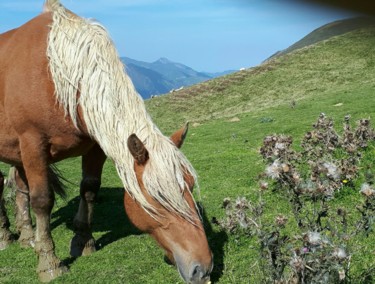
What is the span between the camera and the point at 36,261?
257 inches

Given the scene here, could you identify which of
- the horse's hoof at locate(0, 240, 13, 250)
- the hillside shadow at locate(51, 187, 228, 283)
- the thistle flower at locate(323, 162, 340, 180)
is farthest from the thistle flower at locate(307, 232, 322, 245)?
the horse's hoof at locate(0, 240, 13, 250)

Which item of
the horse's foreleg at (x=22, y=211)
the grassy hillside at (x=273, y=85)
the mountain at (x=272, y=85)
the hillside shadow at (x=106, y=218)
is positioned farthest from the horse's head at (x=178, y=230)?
the grassy hillside at (x=273, y=85)

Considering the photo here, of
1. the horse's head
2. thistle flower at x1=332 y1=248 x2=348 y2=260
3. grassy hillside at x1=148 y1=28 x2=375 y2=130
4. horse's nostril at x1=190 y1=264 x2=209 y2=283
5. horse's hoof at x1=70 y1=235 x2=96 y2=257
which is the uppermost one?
thistle flower at x1=332 y1=248 x2=348 y2=260

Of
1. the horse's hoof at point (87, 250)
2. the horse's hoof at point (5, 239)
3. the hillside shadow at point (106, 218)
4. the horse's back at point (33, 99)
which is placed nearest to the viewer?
the horse's back at point (33, 99)

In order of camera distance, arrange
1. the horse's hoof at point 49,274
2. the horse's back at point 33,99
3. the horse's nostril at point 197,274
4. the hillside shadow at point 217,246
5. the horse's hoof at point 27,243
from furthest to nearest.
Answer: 1. the horse's hoof at point 27,243
2. the horse's hoof at point 49,274
3. the horse's back at point 33,99
4. the hillside shadow at point 217,246
5. the horse's nostril at point 197,274

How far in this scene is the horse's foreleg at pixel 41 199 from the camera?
18.1ft

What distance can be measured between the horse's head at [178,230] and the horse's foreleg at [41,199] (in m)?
1.49

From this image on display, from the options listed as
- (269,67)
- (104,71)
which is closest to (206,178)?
(104,71)

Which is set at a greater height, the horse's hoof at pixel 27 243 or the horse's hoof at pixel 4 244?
the horse's hoof at pixel 27 243

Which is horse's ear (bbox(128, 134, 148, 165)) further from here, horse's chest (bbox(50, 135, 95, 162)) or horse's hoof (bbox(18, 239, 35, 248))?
horse's hoof (bbox(18, 239, 35, 248))

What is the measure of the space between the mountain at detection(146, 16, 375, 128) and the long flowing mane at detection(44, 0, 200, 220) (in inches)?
852

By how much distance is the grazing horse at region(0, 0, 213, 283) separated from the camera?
431cm

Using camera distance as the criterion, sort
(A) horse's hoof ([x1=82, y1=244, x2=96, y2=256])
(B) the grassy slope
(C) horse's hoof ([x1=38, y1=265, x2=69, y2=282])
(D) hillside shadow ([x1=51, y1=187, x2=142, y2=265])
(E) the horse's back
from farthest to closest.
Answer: (D) hillside shadow ([x1=51, y1=187, x2=142, y2=265]) < (A) horse's hoof ([x1=82, y1=244, x2=96, y2=256]) < (C) horse's hoof ([x1=38, y1=265, x2=69, y2=282]) < (E) the horse's back < (B) the grassy slope

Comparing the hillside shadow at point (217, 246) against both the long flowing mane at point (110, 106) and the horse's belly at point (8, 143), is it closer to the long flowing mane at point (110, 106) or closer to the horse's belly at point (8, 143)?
the long flowing mane at point (110, 106)
